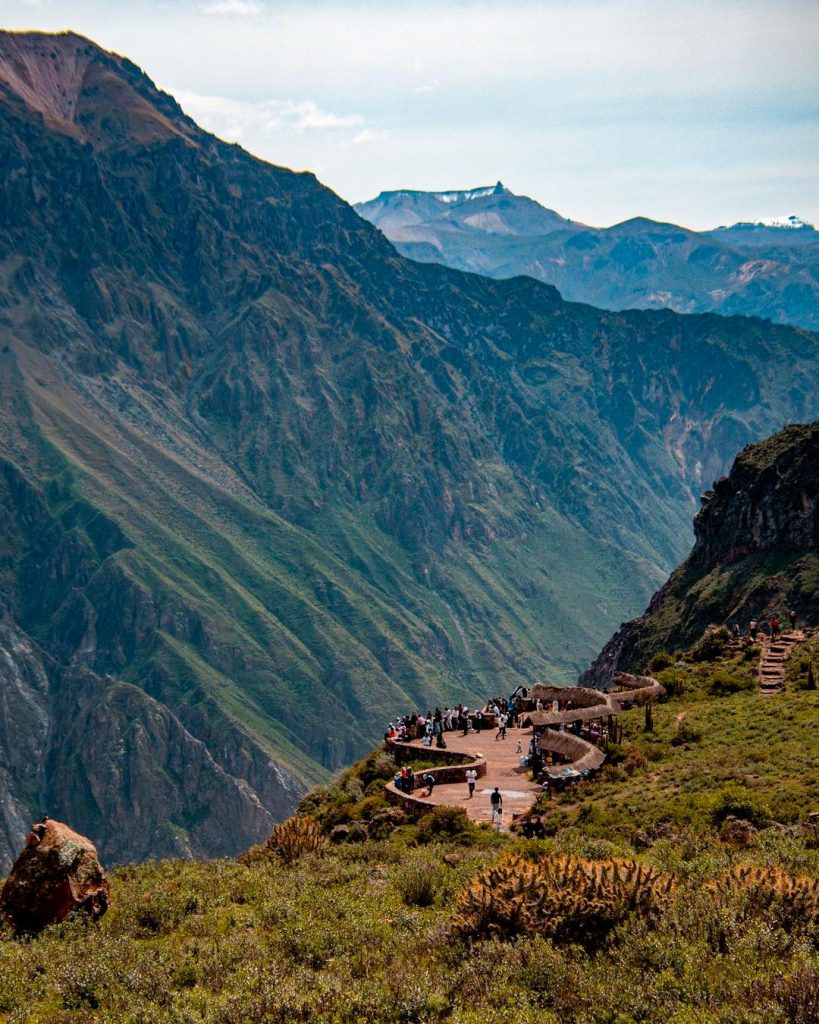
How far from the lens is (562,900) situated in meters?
23.3

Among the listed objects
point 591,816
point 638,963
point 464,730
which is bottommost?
point 464,730

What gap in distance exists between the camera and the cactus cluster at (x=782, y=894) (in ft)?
70.9

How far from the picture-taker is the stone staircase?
53.0m

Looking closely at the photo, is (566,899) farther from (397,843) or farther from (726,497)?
(726,497)

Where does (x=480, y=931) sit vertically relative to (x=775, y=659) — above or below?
above

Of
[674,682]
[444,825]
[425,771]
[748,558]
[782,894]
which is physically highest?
[782,894]

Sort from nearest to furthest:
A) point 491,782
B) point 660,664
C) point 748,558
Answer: point 491,782
point 660,664
point 748,558

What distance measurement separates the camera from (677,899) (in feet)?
76.2

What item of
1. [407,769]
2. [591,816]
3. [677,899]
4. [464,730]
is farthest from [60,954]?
[464,730]

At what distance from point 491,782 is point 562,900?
2123 centimetres

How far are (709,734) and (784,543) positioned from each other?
248 ft

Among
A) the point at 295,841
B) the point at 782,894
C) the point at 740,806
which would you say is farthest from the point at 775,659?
the point at 782,894

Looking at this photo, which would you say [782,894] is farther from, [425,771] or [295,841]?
[425,771]

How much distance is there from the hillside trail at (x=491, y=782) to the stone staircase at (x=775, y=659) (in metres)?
11.2
